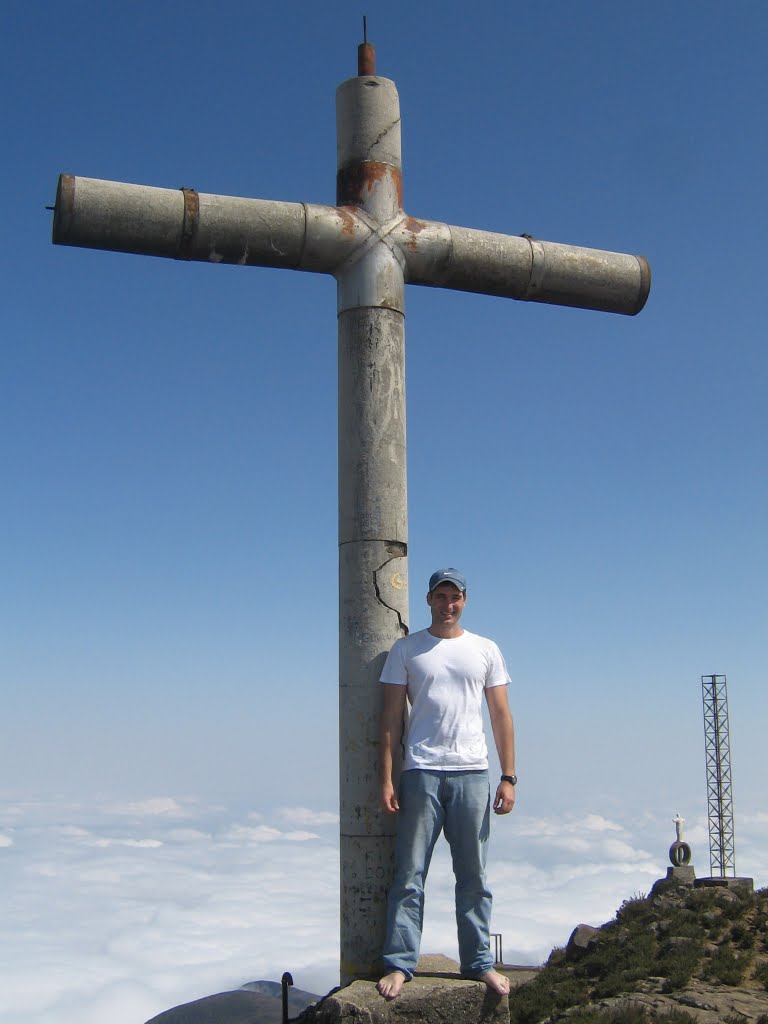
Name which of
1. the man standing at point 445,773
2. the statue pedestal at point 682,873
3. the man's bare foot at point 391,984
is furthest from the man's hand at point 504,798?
the statue pedestal at point 682,873

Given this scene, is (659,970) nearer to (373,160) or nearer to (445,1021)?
(445,1021)

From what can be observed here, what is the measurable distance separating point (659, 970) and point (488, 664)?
601 cm

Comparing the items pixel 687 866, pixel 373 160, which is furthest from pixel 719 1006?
pixel 687 866

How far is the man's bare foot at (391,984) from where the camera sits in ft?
17.8

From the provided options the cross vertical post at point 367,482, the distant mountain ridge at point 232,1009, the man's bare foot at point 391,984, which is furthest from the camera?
the distant mountain ridge at point 232,1009

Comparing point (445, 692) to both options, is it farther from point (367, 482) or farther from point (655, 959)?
point (655, 959)

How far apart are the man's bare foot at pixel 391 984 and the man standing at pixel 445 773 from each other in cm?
7

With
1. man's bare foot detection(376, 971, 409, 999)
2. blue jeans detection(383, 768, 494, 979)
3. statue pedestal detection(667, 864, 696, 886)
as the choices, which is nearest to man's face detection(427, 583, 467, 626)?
blue jeans detection(383, 768, 494, 979)

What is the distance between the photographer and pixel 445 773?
19.0 ft

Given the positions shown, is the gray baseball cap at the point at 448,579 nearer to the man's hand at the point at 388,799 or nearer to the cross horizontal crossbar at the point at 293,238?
the man's hand at the point at 388,799

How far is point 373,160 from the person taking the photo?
7.03 metres

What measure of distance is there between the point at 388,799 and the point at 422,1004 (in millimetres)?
1067

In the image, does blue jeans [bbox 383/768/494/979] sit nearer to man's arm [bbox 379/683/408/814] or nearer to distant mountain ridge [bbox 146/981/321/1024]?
man's arm [bbox 379/683/408/814]

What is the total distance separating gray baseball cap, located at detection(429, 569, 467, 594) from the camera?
599 centimetres
